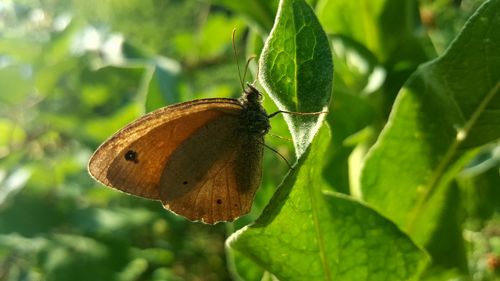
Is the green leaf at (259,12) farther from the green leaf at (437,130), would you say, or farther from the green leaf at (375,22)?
the green leaf at (437,130)

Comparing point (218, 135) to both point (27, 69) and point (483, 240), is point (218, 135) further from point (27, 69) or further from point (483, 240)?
point (27, 69)

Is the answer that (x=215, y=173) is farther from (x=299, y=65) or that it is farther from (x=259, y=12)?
(x=299, y=65)

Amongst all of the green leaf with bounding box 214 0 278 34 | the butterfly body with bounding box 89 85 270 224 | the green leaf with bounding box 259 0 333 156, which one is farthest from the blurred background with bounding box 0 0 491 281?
the green leaf with bounding box 259 0 333 156

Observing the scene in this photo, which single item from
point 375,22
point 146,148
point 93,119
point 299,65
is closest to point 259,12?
point 375,22

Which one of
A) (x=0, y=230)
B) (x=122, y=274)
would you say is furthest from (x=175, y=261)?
(x=0, y=230)

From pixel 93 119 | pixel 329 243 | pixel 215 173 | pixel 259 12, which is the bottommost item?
pixel 93 119

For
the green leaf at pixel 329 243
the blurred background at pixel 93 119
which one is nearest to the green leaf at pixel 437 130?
the green leaf at pixel 329 243

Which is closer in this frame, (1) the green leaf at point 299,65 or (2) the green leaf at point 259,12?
(1) the green leaf at point 299,65
